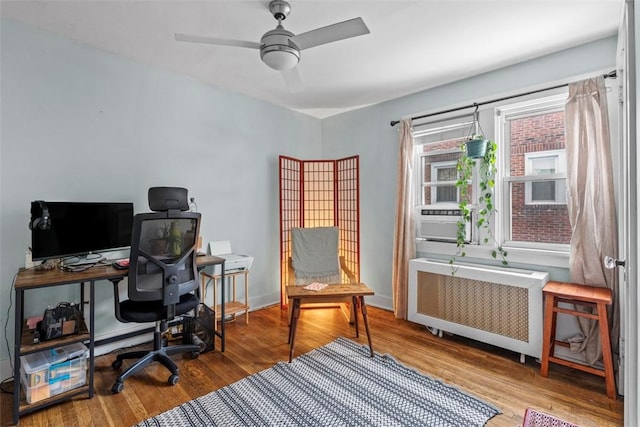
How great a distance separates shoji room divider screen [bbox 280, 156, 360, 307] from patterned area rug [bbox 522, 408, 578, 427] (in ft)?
7.06

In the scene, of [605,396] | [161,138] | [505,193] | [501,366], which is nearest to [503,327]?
[501,366]

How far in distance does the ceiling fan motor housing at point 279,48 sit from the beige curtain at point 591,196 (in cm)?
219

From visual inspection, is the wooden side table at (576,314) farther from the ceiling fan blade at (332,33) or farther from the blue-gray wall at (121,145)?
the blue-gray wall at (121,145)

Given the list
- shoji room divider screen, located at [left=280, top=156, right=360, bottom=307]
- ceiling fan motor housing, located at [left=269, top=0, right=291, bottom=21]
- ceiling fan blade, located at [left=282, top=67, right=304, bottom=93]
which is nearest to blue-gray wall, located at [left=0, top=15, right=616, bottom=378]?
shoji room divider screen, located at [left=280, top=156, right=360, bottom=307]

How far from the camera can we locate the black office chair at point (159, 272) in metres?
2.10

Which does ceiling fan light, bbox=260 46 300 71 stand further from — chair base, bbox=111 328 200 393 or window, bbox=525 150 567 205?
window, bbox=525 150 567 205

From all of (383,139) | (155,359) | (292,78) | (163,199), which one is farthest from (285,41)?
(155,359)

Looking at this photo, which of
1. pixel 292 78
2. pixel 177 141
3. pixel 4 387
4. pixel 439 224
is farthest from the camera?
pixel 439 224

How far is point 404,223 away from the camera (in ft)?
11.1

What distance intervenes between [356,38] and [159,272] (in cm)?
225

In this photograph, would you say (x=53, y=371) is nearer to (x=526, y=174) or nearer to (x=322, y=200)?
(x=322, y=200)

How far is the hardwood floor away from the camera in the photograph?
1.86 m

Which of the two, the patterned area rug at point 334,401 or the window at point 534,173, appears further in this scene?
the window at point 534,173

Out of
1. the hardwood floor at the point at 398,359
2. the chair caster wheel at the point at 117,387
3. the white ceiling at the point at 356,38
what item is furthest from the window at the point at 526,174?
the chair caster wheel at the point at 117,387
